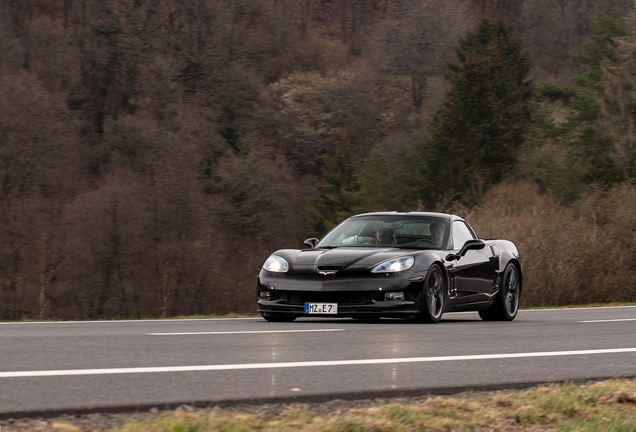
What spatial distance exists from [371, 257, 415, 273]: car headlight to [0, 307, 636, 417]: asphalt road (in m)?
0.62

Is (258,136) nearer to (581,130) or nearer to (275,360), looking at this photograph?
(581,130)

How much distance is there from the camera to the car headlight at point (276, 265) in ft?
40.7

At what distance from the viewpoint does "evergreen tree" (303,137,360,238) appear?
2749 inches

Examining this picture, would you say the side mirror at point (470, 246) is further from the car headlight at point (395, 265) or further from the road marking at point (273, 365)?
the road marking at point (273, 365)

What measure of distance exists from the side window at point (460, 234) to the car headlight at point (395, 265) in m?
1.42

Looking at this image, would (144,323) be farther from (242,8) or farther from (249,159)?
(242,8)

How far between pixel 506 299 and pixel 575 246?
16757 millimetres

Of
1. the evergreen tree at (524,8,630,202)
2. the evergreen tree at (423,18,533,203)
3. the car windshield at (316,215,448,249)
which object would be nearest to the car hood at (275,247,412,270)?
the car windshield at (316,215,448,249)

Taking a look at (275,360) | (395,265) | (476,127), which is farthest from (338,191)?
(275,360)

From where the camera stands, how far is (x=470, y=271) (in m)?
13.7

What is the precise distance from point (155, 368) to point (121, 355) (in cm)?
93

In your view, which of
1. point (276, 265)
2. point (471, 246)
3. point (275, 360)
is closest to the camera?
point (275, 360)

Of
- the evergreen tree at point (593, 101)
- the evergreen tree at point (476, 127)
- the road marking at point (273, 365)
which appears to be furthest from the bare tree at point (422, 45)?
the road marking at point (273, 365)

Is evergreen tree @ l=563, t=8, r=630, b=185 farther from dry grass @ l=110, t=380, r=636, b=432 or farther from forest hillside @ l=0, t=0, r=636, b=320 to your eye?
dry grass @ l=110, t=380, r=636, b=432
